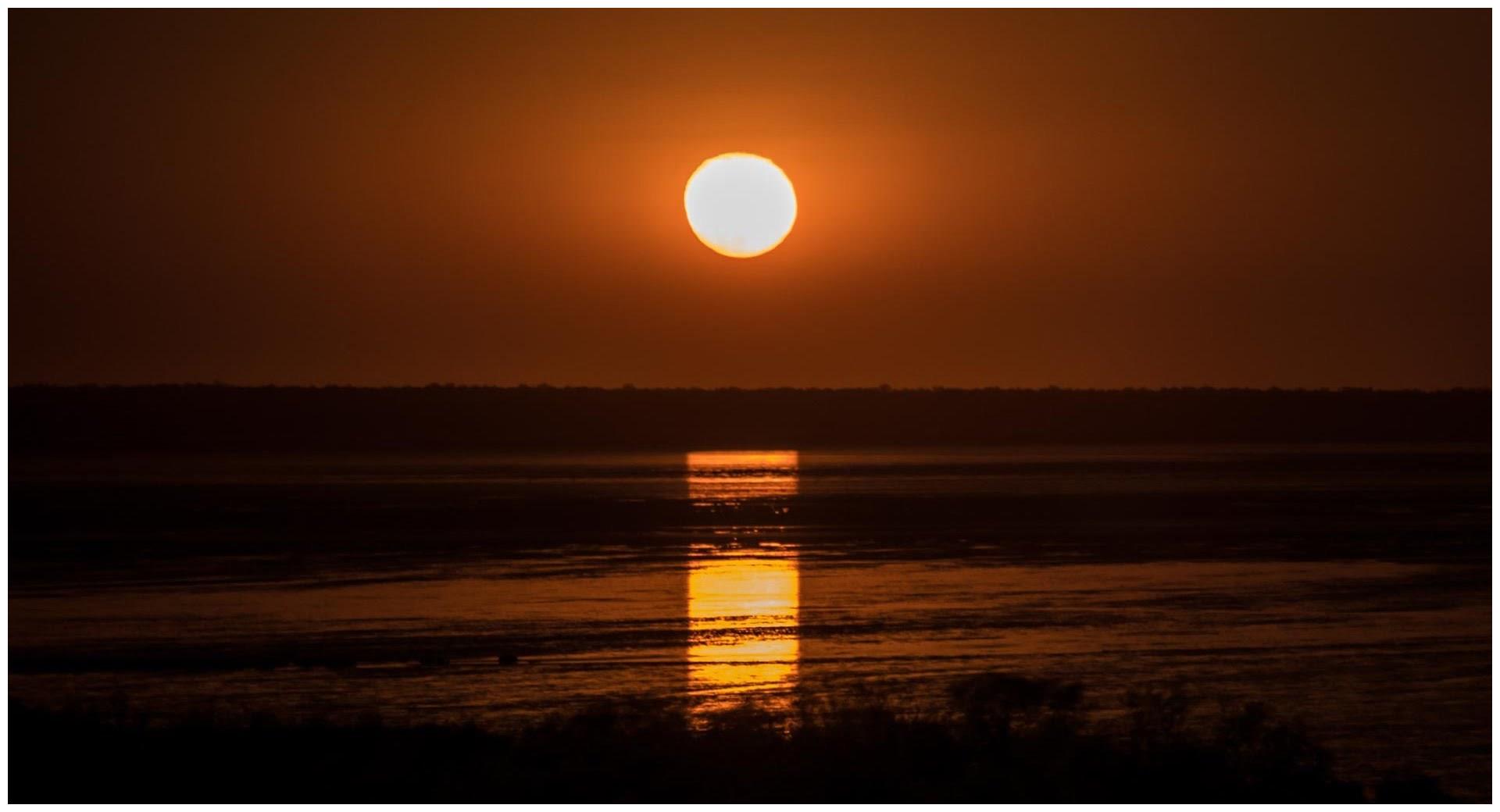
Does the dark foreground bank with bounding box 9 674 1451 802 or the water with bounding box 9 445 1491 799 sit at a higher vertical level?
the water with bounding box 9 445 1491 799

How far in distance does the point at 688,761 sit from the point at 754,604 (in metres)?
11.5

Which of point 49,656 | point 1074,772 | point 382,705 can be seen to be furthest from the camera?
point 49,656

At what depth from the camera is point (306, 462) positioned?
316 feet

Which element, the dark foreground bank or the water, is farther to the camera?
the water

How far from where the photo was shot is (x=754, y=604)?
80.9 ft

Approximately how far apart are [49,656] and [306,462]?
7825 centimetres

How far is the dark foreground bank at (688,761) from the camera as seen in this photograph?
12.4 m

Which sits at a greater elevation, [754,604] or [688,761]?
[754,604]

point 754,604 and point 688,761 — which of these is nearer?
point 688,761

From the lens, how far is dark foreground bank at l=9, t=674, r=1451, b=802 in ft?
40.7

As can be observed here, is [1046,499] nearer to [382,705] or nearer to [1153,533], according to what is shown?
[1153,533]

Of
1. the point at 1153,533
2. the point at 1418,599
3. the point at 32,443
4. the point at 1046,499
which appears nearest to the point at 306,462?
the point at 32,443

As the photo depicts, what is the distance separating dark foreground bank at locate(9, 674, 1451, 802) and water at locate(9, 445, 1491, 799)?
118 centimetres

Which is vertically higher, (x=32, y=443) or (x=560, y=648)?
(x=32, y=443)
